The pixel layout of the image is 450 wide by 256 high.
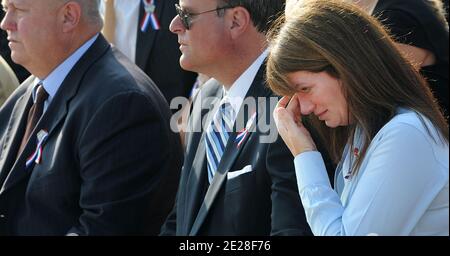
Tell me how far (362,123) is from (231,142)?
0.87 m

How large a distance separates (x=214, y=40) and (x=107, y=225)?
41.0 inches

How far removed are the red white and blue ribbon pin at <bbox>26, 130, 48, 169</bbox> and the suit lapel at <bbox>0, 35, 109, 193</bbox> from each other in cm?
2

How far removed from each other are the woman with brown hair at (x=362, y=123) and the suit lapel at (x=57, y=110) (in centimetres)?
137

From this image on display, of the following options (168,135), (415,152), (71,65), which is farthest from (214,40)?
(415,152)

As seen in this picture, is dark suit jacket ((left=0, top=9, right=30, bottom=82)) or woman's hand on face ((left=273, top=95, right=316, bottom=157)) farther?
dark suit jacket ((left=0, top=9, right=30, bottom=82))

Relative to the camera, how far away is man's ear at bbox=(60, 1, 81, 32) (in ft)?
16.0

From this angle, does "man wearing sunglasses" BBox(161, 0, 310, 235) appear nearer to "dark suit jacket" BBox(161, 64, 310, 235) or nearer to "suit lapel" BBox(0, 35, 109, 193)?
"dark suit jacket" BBox(161, 64, 310, 235)

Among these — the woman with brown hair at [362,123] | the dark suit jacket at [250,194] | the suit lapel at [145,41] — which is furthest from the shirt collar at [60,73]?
the woman with brown hair at [362,123]

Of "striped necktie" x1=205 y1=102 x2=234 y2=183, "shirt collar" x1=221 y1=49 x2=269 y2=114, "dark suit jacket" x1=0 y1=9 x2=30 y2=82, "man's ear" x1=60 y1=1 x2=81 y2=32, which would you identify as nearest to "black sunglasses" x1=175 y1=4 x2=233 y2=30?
"shirt collar" x1=221 y1=49 x2=269 y2=114

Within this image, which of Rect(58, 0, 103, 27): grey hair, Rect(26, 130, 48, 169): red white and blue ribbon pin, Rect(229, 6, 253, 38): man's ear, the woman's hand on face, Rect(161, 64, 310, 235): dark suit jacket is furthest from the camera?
Rect(58, 0, 103, 27): grey hair

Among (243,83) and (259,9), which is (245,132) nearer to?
(243,83)

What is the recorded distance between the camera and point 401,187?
3.31 meters

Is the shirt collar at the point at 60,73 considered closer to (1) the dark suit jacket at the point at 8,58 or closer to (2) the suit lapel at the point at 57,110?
(2) the suit lapel at the point at 57,110

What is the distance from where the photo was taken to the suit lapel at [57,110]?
4617 mm
